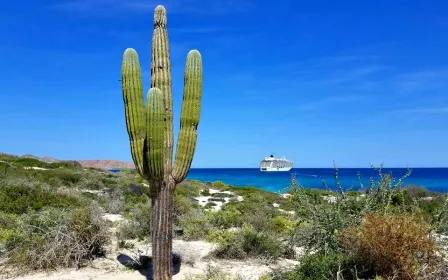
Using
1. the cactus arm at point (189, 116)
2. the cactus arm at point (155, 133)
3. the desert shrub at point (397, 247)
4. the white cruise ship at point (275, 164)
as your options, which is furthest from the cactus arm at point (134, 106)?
the white cruise ship at point (275, 164)

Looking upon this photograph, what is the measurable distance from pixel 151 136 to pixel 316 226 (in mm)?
2953

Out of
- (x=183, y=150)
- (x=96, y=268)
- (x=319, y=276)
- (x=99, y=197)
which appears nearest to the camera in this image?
(x=319, y=276)

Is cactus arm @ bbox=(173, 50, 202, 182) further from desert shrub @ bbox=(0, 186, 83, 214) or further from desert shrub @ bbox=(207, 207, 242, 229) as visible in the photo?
desert shrub @ bbox=(0, 186, 83, 214)

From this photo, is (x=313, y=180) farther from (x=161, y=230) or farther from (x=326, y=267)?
(x=326, y=267)

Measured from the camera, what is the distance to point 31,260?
6.98 m

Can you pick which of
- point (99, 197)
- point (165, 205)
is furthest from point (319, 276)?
point (99, 197)

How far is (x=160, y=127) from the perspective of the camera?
6.26 m

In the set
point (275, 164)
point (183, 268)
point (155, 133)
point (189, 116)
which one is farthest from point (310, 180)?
point (155, 133)

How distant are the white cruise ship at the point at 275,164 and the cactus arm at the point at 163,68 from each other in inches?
3593

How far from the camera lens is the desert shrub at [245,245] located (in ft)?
26.2

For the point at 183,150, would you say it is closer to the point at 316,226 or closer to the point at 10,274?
the point at 316,226

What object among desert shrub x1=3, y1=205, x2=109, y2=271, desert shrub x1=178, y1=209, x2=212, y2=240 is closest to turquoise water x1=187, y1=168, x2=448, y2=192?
desert shrub x1=178, y1=209, x2=212, y2=240

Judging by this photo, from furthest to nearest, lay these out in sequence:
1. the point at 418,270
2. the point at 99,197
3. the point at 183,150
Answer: the point at 99,197, the point at 183,150, the point at 418,270

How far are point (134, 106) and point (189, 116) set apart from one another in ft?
2.95
